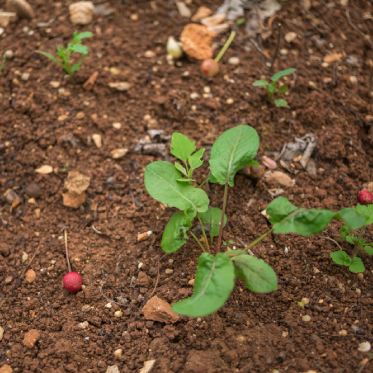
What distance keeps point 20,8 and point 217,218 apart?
9.00ft

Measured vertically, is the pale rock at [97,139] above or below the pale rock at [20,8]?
below

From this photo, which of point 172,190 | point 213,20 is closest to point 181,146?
→ point 172,190

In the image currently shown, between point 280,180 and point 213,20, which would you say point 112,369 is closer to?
point 280,180

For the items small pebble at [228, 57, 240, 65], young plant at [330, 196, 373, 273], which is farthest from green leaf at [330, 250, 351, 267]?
small pebble at [228, 57, 240, 65]

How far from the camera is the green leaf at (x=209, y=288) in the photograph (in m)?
1.43

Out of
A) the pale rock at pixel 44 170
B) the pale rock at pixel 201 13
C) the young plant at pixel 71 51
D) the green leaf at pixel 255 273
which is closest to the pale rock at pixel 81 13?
the young plant at pixel 71 51

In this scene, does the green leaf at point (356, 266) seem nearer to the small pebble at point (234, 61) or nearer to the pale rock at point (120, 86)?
the small pebble at point (234, 61)

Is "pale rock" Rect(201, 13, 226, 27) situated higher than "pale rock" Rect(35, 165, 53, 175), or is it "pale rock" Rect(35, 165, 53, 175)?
"pale rock" Rect(201, 13, 226, 27)

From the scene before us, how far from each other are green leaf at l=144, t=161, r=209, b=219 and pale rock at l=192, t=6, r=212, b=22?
1.90 meters

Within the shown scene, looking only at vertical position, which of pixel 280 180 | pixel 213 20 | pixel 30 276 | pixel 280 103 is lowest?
pixel 30 276

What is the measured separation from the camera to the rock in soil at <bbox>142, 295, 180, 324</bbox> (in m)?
1.81

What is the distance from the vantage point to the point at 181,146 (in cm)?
208

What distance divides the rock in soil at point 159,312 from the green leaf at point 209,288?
1.12ft

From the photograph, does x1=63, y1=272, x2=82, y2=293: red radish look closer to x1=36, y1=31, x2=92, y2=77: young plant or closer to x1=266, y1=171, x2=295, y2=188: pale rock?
x1=266, y1=171, x2=295, y2=188: pale rock
